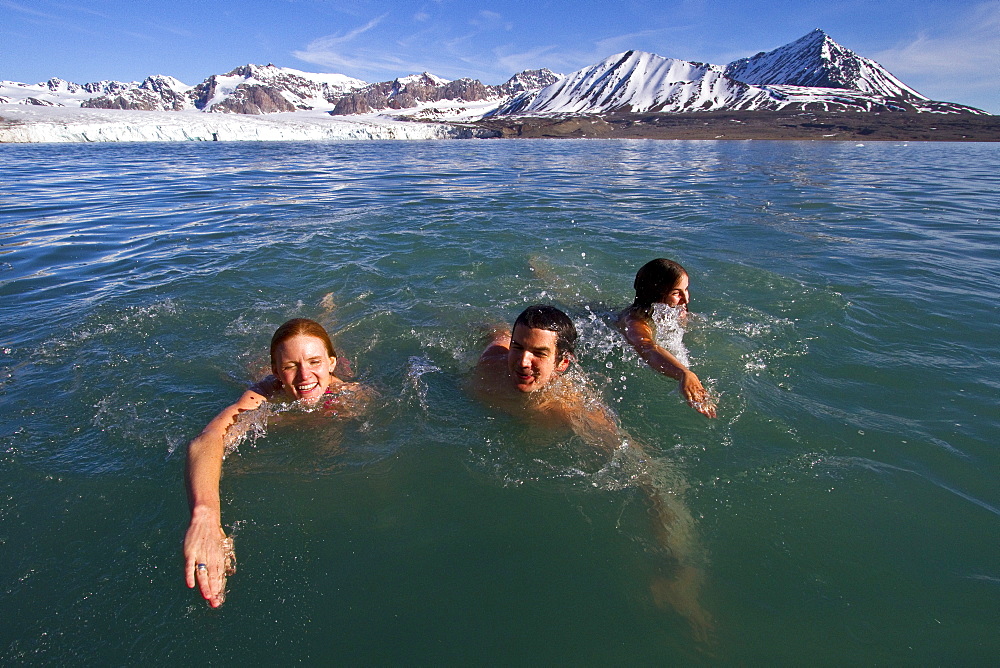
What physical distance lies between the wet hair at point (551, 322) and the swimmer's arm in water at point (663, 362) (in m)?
0.74

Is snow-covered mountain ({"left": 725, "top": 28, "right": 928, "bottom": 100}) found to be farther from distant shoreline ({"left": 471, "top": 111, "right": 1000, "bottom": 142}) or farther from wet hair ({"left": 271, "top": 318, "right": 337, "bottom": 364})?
wet hair ({"left": 271, "top": 318, "right": 337, "bottom": 364})

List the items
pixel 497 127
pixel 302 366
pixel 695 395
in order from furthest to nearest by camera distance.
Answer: pixel 497 127 → pixel 302 366 → pixel 695 395

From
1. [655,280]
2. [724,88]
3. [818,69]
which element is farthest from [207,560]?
[818,69]

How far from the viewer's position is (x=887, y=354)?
3.81 metres

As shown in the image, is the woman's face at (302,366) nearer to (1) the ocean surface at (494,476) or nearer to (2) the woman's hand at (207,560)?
(1) the ocean surface at (494,476)

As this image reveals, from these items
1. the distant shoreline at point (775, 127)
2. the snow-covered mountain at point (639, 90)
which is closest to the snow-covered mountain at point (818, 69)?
the snow-covered mountain at point (639, 90)

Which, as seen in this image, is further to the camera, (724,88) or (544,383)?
(724,88)

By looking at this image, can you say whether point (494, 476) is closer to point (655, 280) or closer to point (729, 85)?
point (655, 280)

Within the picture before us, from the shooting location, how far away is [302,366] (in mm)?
2881

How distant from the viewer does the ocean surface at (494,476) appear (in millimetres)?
1778

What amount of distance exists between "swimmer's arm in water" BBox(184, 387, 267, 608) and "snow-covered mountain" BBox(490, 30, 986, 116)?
97.5 m

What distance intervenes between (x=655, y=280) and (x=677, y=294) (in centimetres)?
22

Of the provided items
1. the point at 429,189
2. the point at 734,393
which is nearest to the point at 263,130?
the point at 429,189

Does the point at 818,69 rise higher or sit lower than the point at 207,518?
higher
